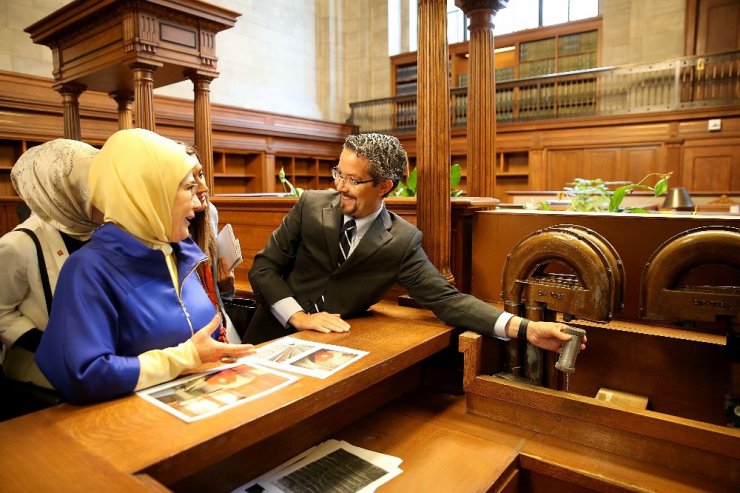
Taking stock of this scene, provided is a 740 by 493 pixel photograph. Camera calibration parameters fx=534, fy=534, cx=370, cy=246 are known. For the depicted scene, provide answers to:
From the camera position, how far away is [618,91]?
8.97 metres

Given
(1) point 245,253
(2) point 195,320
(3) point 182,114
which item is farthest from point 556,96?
(2) point 195,320

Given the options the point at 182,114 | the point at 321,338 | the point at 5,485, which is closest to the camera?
the point at 5,485

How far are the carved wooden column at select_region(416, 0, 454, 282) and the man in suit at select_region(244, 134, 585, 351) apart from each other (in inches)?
9.6

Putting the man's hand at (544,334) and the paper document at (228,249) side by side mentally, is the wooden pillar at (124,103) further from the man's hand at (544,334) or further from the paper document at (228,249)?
the man's hand at (544,334)

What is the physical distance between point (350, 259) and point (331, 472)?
0.76 meters

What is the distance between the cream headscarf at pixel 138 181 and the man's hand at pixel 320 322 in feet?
2.13

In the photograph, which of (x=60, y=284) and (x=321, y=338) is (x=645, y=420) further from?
(x=60, y=284)

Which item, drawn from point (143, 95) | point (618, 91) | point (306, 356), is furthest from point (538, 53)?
point (306, 356)

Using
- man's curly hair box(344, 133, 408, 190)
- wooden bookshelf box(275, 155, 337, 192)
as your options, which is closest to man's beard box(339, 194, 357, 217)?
man's curly hair box(344, 133, 408, 190)

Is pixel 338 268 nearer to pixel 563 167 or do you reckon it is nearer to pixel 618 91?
pixel 563 167

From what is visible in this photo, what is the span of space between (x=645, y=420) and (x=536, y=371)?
0.40 metres

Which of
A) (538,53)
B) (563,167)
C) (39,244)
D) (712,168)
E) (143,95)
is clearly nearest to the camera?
(39,244)

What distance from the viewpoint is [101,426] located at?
1100mm

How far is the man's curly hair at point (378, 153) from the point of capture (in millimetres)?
1874
